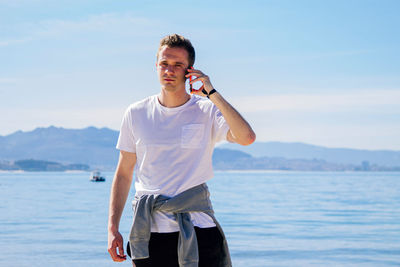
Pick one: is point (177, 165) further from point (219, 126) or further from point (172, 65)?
point (172, 65)

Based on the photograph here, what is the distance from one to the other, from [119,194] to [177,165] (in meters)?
0.37

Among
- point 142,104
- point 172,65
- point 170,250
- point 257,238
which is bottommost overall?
point 257,238

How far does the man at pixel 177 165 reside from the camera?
2.71 metres

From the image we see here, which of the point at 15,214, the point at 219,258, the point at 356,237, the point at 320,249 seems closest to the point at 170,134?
the point at 219,258

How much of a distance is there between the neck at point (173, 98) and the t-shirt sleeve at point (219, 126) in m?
0.15

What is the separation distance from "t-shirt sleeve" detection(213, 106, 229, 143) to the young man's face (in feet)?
0.73

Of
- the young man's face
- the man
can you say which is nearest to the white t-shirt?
the man

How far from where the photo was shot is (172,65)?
280 cm

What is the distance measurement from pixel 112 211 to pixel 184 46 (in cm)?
84

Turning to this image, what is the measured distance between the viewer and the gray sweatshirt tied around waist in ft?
8.75

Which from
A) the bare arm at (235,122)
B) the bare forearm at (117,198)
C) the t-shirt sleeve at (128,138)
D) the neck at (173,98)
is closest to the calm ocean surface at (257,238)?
the bare forearm at (117,198)

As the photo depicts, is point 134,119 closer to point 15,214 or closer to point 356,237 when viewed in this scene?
point 356,237

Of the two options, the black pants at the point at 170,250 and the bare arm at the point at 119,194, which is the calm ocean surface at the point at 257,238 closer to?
the bare arm at the point at 119,194

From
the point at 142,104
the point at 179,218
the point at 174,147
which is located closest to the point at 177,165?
the point at 174,147
